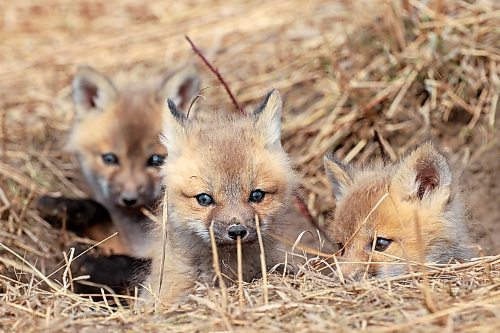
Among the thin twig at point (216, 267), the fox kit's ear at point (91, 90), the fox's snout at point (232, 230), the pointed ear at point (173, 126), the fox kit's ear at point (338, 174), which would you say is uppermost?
the fox kit's ear at point (91, 90)

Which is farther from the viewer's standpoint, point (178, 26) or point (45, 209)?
point (178, 26)

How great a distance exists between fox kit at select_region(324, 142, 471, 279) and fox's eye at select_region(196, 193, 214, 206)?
29.0 inches

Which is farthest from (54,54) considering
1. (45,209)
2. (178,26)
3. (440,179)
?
(440,179)

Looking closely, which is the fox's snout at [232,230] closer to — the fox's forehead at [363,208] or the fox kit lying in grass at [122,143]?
the fox's forehead at [363,208]

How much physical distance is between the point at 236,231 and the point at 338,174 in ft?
3.08

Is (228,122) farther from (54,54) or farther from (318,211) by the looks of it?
(54,54)

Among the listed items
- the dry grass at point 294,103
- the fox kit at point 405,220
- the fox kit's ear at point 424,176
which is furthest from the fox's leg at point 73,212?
the fox kit's ear at point 424,176

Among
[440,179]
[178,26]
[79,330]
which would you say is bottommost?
[79,330]

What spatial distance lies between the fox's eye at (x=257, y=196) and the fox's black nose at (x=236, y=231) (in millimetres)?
247

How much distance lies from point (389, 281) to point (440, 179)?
74 cm

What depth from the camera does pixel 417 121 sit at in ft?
19.7

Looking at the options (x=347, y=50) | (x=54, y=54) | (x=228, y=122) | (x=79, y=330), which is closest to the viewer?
(x=79, y=330)

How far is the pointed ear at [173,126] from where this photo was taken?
4.17 meters

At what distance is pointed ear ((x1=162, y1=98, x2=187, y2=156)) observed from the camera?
417 centimetres
